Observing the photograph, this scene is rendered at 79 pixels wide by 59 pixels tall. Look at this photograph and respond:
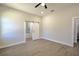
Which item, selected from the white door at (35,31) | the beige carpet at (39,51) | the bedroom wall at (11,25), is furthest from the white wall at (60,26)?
the bedroom wall at (11,25)

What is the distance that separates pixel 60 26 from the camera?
5250 mm

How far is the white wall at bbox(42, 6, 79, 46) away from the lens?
4647 mm

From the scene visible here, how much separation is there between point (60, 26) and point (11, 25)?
117 inches

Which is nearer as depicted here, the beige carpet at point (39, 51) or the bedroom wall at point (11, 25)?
the beige carpet at point (39, 51)

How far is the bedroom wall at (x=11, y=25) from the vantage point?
4328mm

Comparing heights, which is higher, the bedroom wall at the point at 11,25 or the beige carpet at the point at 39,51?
the bedroom wall at the point at 11,25

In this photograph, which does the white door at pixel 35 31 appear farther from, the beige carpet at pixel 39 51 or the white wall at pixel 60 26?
the beige carpet at pixel 39 51

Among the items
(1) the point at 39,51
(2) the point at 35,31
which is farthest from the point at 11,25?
(2) the point at 35,31

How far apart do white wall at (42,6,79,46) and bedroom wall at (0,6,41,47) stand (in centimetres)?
142

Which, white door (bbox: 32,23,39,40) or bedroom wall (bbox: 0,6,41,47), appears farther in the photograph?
white door (bbox: 32,23,39,40)

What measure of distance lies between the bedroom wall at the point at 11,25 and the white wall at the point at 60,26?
55.9 inches

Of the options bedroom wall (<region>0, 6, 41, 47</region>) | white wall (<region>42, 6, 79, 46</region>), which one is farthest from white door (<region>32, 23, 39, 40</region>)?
bedroom wall (<region>0, 6, 41, 47</region>)

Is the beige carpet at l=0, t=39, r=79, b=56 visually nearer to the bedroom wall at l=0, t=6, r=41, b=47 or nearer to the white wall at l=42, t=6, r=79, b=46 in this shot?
the bedroom wall at l=0, t=6, r=41, b=47

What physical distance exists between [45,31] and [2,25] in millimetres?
2966
